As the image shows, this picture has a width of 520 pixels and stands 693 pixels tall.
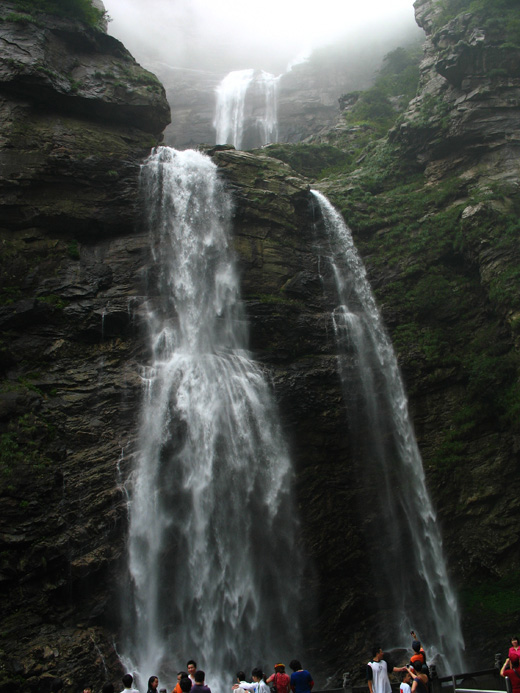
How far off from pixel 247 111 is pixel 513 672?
4190cm

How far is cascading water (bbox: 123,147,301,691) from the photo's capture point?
12.7 metres

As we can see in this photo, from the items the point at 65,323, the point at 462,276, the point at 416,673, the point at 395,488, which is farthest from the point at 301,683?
the point at 462,276

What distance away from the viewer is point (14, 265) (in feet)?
56.7

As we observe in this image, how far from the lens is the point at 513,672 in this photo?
264 inches

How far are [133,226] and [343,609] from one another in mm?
15270

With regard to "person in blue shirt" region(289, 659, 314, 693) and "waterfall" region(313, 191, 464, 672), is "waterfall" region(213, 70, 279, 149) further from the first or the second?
"person in blue shirt" region(289, 659, 314, 693)

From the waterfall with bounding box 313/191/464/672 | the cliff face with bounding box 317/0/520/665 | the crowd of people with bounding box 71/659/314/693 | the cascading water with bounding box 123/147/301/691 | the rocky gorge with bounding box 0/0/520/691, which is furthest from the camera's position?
the cliff face with bounding box 317/0/520/665

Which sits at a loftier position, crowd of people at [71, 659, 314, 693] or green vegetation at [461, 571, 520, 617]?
green vegetation at [461, 571, 520, 617]

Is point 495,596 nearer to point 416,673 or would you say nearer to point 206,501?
point 206,501

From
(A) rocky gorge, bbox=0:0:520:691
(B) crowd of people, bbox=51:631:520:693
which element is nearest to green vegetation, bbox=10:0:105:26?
(A) rocky gorge, bbox=0:0:520:691

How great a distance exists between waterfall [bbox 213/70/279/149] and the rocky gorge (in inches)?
606

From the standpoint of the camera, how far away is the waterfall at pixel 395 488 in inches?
579

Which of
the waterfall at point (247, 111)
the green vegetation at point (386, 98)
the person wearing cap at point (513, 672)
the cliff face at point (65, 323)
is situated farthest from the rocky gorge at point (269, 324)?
the waterfall at point (247, 111)

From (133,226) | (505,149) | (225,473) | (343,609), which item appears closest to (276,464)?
(225,473)
